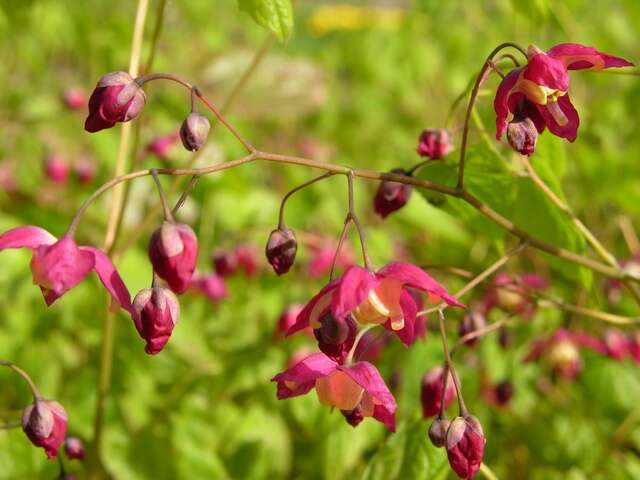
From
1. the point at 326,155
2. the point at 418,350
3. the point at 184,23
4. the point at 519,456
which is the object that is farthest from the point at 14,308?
the point at 184,23

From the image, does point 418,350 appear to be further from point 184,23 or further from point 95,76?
point 184,23

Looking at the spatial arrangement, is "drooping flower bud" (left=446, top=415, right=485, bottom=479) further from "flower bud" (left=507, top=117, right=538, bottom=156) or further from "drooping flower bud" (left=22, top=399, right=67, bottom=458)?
"drooping flower bud" (left=22, top=399, right=67, bottom=458)

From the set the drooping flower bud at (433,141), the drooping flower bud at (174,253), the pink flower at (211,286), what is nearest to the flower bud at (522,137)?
the drooping flower bud at (433,141)

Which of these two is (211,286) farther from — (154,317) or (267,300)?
(154,317)

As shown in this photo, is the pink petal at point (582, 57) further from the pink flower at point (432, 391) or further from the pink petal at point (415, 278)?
the pink flower at point (432, 391)

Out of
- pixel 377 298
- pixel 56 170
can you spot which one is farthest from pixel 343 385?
pixel 56 170

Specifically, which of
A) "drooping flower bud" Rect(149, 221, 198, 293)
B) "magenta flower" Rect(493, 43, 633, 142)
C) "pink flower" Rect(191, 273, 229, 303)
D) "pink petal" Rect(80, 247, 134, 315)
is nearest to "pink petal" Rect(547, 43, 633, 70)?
"magenta flower" Rect(493, 43, 633, 142)

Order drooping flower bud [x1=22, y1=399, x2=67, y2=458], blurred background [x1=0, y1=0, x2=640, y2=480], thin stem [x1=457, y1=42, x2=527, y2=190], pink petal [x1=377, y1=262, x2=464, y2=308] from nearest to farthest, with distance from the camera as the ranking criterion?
pink petal [x1=377, y1=262, x2=464, y2=308] < thin stem [x1=457, y1=42, x2=527, y2=190] < drooping flower bud [x1=22, y1=399, x2=67, y2=458] < blurred background [x1=0, y1=0, x2=640, y2=480]
